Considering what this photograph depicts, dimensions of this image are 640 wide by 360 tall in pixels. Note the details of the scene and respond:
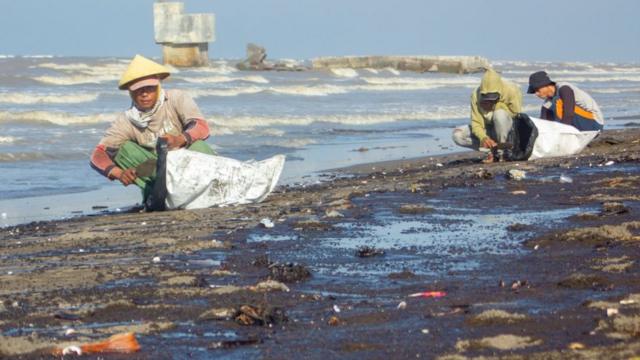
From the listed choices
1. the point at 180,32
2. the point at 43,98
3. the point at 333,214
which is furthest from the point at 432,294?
the point at 180,32

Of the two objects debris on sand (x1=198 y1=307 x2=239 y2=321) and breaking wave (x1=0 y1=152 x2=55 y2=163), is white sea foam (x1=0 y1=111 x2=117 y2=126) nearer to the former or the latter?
breaking wave (x1=0 y1=152 x2=55 y2=163)

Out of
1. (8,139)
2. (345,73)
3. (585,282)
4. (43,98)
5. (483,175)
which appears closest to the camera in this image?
(585,282)

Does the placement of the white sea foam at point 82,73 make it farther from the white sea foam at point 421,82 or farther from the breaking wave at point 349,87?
the white sea foam at point 421,82

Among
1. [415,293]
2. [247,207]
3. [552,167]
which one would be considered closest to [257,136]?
[552,167]

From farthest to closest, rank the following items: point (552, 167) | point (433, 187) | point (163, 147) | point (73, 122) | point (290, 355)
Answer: point (73, 122)
point (552, 167)
point (433, 187)
point (163, 147)
point (290, 355)

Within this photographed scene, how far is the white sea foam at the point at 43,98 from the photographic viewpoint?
29325 mm

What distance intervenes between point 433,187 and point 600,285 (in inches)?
195

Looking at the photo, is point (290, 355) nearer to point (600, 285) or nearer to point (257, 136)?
point (600, 285)

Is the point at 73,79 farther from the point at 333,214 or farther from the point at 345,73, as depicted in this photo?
the point at 333,214

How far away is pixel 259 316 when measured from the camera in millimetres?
5273

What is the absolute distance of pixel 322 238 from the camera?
25.8 feet

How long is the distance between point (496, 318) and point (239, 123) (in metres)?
18.5

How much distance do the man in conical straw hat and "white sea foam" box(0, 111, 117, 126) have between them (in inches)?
505

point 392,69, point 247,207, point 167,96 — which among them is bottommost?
point 392,69
